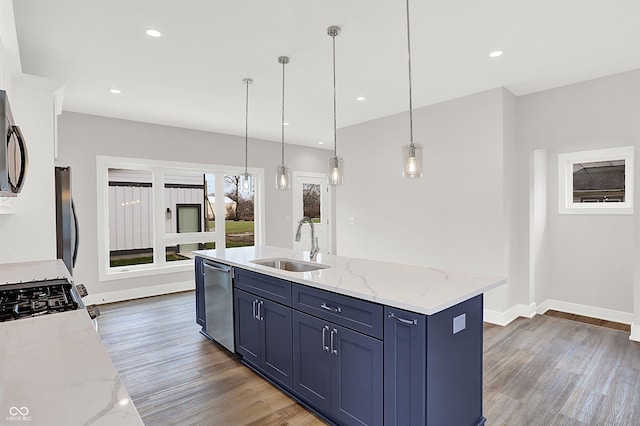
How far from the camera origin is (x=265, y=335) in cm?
259

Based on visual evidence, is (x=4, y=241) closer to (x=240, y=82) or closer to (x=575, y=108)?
(x=240, y=82)

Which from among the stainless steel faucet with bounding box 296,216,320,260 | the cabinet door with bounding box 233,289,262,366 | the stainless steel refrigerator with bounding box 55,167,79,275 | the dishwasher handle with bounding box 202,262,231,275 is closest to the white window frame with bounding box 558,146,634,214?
the stainless steel faucet with bounding box 296,216,320,260

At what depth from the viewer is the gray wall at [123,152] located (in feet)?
15.1

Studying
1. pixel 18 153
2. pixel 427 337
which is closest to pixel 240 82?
pixel 18 153

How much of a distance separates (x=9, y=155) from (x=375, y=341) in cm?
186

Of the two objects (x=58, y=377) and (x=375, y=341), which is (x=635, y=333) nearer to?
(x=375, y=341)

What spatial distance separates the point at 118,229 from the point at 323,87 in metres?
3.77

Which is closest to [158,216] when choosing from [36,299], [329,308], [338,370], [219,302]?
[219,302]

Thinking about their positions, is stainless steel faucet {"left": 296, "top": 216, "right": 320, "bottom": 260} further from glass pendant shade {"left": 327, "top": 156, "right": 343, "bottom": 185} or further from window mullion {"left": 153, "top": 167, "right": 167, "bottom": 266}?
window mullion {"left": 153, "top": 167, "right": 167, "bottom": 266}

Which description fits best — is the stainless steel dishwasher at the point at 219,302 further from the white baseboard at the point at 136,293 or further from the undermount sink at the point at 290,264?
the white baseboard at the point at 136,293

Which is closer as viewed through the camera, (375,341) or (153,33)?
(375,341)

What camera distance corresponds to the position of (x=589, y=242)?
4168 millimetres

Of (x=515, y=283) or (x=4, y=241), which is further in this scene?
(x=515, y=283)

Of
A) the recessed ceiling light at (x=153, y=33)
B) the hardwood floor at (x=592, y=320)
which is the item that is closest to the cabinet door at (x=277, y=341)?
the recessed ceiling light at (x=153, y=33)
